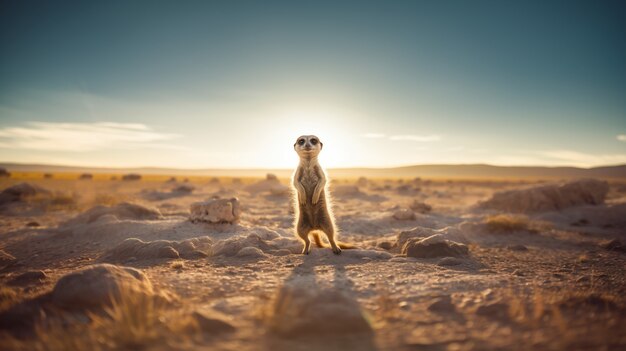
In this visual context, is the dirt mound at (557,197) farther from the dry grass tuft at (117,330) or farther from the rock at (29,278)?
the rock at (29,278)

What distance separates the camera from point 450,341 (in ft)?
8.79

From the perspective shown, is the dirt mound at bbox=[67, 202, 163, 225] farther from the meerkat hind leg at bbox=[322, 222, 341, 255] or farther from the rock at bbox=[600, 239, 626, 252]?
the rock at bbox=[600, 239, 626, 252]

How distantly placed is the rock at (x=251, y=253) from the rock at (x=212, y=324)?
3.25 meters

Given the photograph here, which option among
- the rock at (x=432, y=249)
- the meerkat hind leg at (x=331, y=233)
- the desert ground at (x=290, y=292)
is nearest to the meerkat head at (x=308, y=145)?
the meerkat hind leg at (x=331, y=233)

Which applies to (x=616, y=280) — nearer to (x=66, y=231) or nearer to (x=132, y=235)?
(x=132, y=235)

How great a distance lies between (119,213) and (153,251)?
5508 mm

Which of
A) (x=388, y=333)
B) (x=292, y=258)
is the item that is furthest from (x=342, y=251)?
(x=388, y=333)

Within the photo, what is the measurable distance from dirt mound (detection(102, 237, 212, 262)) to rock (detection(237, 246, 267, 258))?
690 mm

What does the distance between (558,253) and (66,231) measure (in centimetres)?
1230

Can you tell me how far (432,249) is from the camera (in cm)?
655

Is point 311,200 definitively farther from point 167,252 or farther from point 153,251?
point 153,251

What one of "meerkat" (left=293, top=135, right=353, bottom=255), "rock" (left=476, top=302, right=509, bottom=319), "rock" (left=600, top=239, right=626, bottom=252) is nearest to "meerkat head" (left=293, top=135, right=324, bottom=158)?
"meerkat" (left=293, top=135, right=353, bottom=255)

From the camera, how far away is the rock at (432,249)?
646 centimetres

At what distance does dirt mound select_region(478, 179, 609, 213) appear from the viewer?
49.1ft
